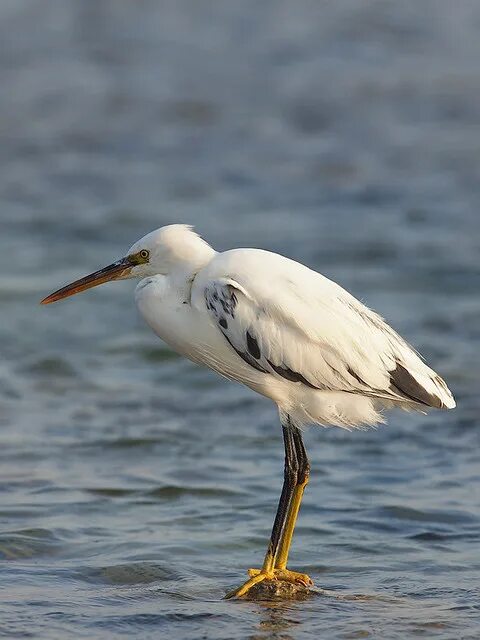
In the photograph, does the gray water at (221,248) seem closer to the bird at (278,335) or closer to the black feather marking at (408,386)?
the bird at (278,335)

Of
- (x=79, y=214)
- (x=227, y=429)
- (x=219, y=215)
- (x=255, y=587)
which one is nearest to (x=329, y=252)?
(x=219, y=215)

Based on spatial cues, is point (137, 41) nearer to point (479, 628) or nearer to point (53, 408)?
point (53, 408)

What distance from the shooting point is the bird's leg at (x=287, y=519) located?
7.24 metres

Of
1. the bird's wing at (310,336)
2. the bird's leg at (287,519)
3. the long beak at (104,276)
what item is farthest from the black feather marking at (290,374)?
the long beak at (104,276)

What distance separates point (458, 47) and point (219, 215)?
633 centimetres

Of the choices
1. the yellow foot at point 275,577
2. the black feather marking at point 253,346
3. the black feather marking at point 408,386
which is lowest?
the yellow foot at point 275,577

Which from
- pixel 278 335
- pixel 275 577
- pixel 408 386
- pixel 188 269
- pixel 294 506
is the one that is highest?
pixel 188 269

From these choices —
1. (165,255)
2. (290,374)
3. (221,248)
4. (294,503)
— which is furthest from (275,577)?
(221,248)

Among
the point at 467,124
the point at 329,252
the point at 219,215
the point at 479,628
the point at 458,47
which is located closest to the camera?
the point at 479,628

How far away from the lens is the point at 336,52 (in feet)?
65.7

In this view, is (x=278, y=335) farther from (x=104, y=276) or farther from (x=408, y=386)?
(x=104, y=276)

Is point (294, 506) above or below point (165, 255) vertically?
below

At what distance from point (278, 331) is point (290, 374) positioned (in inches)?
10.0

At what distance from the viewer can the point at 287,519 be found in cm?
750
